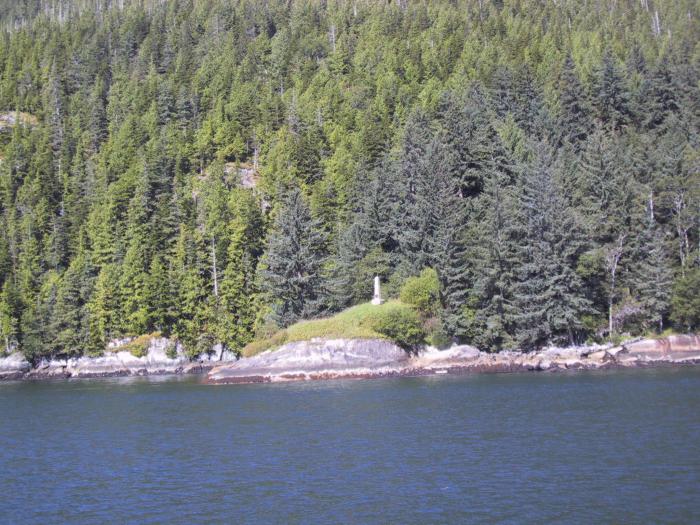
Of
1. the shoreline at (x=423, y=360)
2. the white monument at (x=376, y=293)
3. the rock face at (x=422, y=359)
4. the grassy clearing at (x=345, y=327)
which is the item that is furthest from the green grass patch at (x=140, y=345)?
the white monument at (x=376, y=293)

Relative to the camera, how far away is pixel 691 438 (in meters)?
27.5

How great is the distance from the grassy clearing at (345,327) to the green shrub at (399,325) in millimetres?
87

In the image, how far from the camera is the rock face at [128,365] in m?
74.4

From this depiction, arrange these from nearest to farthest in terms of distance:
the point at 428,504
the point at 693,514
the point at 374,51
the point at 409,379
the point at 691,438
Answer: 1. the point at 693,514
2. the point at 428,504
3. the point at 691,438
4. the point at 409,379
5. the point at 374,51

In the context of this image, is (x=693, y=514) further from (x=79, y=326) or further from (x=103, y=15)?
(x=103, y=15)

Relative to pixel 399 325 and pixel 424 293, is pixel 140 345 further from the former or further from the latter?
pixel 424 293

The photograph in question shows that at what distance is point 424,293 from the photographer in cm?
5856

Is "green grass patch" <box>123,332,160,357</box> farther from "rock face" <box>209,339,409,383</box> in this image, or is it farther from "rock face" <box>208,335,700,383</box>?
"rock face" <box>209,339,409,383</box>

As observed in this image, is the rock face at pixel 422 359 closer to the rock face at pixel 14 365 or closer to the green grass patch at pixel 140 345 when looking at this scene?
the green grass patch at pixel 140 345

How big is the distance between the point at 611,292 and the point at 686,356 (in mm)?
7981

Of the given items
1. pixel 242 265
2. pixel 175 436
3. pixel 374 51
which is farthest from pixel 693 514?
pixel 374 51

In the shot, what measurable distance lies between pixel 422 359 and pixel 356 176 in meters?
28.7

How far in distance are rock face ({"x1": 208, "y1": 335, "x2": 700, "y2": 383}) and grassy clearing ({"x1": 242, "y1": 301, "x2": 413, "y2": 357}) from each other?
0.57 m

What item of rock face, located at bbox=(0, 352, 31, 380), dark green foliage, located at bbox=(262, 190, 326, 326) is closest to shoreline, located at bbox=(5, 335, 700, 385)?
dark green foliage, located at bbox=(262, 190, 326, 326)
